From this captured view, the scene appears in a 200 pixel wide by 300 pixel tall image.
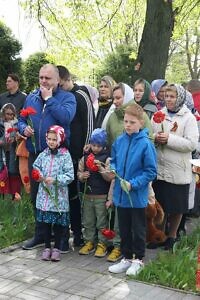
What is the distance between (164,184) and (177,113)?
0.78 m

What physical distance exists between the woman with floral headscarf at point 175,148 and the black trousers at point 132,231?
2.23ft

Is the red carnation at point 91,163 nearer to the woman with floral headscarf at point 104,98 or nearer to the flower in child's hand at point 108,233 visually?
the flower in child's hand at point 108,233

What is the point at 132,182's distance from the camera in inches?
180

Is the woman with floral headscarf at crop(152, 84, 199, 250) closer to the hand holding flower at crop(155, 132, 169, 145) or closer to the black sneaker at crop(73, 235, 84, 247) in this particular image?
the hand holding flower at crop(155, 132, 169, 145)

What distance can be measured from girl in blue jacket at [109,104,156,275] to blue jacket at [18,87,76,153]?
643mm

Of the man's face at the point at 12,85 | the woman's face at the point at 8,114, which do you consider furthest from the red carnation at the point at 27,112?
the man's face at the point at 12,85

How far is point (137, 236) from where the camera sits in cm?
475

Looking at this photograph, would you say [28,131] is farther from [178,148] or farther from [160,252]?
[160,252]

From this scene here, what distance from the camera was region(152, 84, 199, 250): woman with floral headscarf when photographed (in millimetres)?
5168

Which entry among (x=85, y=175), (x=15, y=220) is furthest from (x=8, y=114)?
(x=85, y=175)

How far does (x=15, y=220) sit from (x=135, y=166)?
2.15 m

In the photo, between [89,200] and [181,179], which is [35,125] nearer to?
[89,200]

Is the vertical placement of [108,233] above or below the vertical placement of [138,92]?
below

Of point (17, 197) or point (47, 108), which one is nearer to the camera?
point (47, 108)
